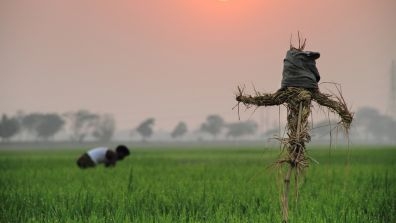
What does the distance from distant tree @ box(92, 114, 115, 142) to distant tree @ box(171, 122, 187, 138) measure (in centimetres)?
2082

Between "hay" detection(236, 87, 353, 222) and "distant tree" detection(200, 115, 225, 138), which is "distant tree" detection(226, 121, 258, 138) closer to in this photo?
"distant tree" detection(200, 115, 225, 138)

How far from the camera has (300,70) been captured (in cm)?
399

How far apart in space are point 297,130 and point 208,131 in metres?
143

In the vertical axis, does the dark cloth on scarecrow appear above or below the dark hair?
above

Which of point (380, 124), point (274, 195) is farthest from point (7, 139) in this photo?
point (274, 195)

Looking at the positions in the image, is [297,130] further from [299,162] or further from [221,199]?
[221,199]

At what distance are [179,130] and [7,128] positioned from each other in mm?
54130

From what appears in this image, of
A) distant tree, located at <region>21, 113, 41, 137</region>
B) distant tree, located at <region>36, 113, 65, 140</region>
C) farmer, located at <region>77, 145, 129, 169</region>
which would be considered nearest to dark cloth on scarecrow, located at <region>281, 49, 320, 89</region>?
farmer, located at <region>77, 145, 129, 169</region>

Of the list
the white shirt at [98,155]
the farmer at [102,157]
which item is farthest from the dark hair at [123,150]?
the white shirt at [98,155]

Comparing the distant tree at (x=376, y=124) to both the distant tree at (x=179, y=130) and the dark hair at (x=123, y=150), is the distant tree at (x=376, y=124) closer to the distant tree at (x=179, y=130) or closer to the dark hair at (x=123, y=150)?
the distant tree at (x=179, y=130)

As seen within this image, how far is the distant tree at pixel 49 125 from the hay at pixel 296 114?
117596 mm

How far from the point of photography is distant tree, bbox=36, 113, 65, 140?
116562 millimetres

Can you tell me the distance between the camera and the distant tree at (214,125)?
473ft

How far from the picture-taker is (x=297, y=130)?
382cm
